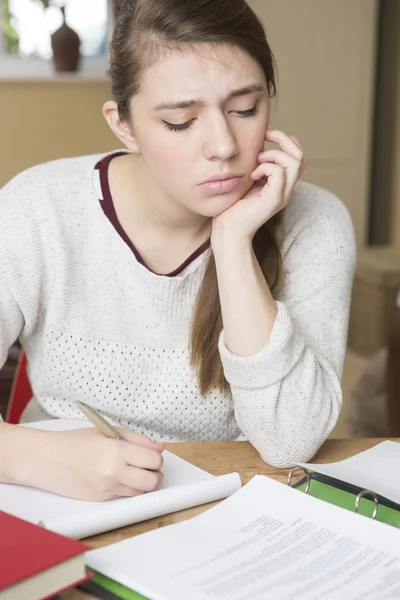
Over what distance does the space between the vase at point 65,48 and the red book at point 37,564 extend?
11.9 feet

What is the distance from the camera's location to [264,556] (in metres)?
0.81

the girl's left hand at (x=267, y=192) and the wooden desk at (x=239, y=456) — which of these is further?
the girl's left hand at (x=267, y=192)

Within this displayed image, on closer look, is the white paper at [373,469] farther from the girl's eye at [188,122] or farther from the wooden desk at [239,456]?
the girl's eye at [188,122]

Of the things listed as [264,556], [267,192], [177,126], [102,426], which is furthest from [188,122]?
[264,556]

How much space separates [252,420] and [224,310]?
0.16 m

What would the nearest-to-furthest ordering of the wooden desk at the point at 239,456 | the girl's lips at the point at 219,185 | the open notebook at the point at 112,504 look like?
1. the open notebook at the point at 112,504
2. the wooden desk at the point at 239,456
3. the girl's lips at the point at 219,185

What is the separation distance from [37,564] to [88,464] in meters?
0.27

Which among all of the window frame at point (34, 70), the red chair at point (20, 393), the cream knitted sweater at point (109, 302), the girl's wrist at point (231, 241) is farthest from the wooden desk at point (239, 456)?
the window frame at point (34, 70)

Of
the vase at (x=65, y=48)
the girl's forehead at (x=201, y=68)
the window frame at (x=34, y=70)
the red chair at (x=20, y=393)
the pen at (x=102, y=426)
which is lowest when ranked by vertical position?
the red chair at (x=20, y=393)

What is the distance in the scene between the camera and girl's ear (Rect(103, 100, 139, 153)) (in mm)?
1315

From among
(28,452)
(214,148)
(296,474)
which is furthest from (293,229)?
(28,452)

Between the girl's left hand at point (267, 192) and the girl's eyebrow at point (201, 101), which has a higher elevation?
the girl's eyebrow at point (201, 101)

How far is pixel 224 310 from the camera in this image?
1.21 meters

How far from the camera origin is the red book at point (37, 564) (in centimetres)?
69
